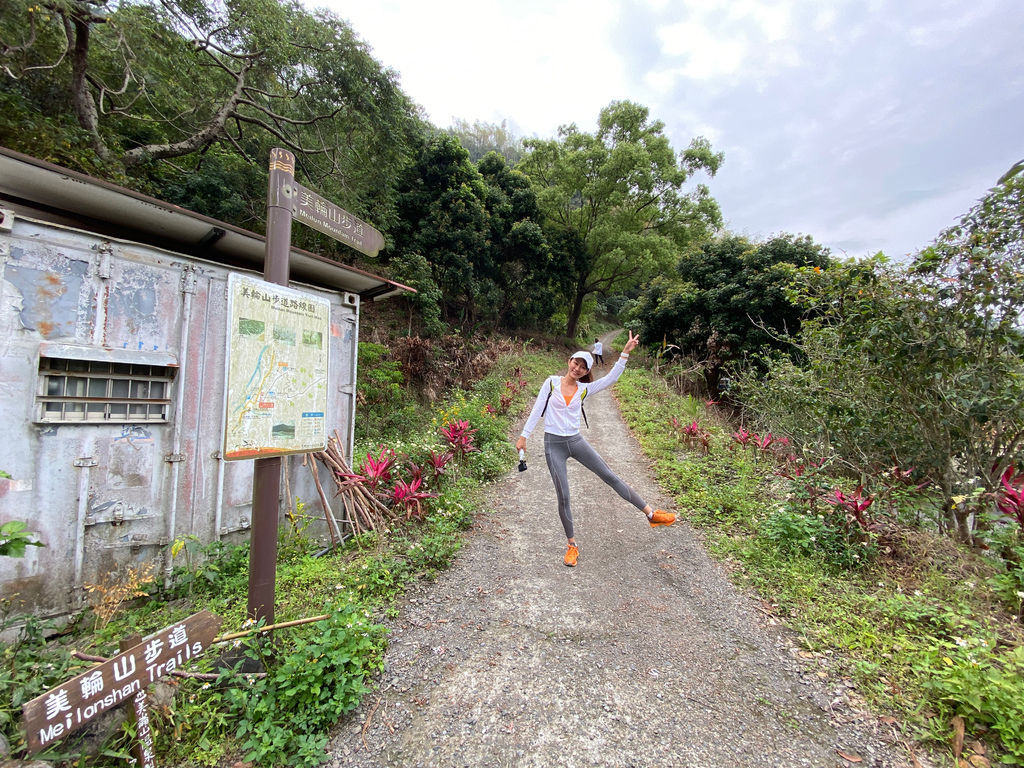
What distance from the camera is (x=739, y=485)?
5.14m

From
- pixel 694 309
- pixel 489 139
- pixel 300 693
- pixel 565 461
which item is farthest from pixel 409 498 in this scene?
pixel 489 139

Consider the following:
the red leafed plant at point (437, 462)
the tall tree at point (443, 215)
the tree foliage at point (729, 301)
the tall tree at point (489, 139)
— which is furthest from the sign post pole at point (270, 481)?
the tall tree at point (489, 139)

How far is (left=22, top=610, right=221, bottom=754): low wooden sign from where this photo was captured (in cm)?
144

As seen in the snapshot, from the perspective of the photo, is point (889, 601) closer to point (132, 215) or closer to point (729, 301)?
point (132, 215)

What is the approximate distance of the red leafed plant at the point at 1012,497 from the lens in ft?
9.75

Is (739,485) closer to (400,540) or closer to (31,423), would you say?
(400,540)

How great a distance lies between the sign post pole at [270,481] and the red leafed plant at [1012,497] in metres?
5.14

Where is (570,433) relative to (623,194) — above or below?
below

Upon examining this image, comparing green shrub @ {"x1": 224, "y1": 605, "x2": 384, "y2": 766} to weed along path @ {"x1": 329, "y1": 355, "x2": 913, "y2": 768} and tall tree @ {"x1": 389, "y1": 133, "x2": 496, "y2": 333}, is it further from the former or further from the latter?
tall tree @ {"x1": 389, "y1": 133, "x2": 496, "y2": 333}

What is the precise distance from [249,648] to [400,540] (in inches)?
68.0

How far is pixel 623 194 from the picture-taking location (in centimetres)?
1925

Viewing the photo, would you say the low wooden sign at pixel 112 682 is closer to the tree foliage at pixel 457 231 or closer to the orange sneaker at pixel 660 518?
the orange sneaker at pixel 660 518

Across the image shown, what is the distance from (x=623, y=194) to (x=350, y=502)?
63.9 ft

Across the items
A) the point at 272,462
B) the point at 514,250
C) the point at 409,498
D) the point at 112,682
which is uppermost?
the point at 514,250
